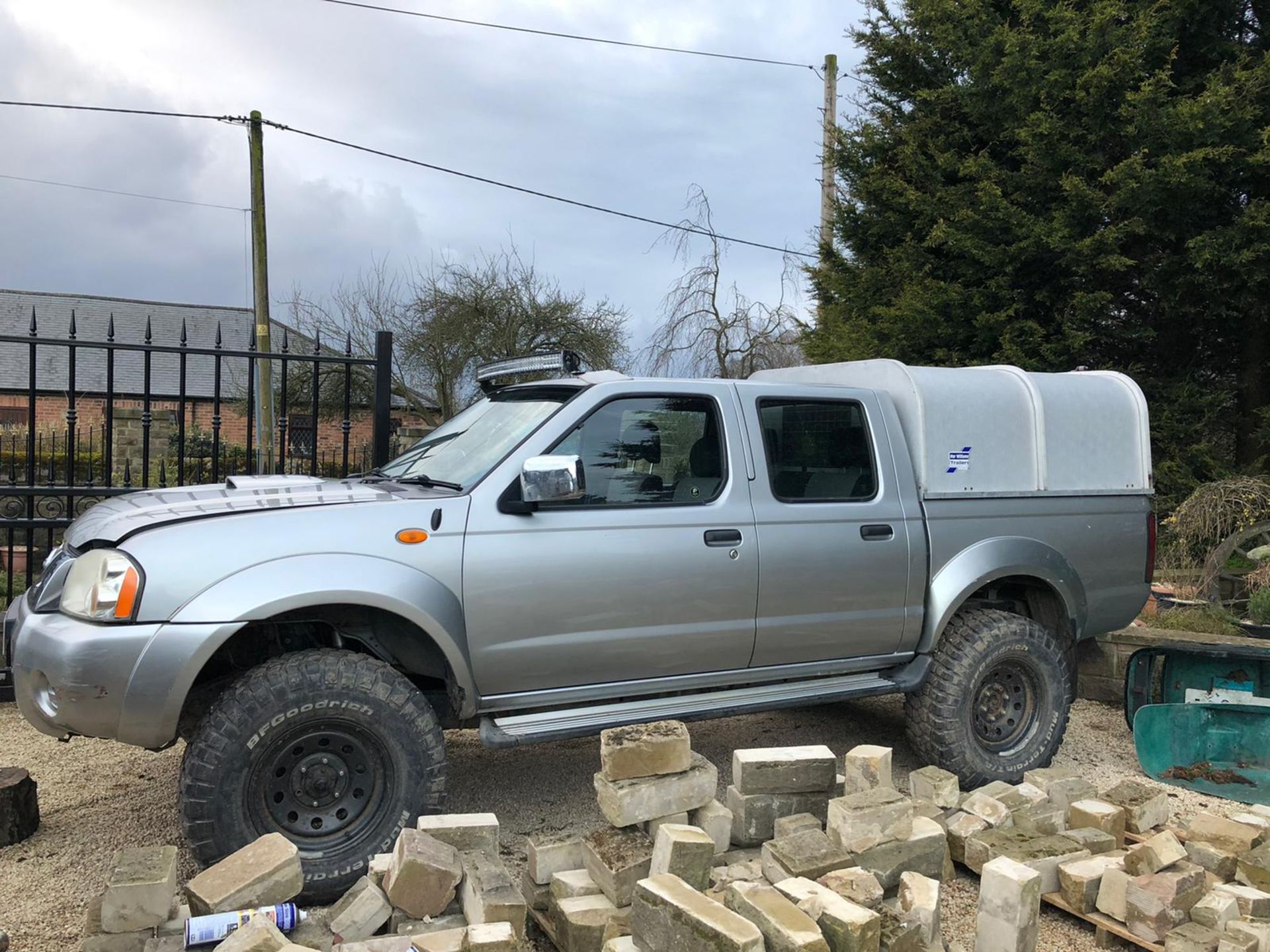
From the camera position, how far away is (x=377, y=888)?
294 cm

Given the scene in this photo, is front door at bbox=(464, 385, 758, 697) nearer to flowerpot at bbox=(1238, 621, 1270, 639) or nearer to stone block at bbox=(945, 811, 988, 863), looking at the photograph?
stone block at bbox=(945, 811, 988, 863)

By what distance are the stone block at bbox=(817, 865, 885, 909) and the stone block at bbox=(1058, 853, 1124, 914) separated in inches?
33.2

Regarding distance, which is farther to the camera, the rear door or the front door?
the rear door

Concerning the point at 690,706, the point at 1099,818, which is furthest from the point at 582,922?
the point at 1099,818

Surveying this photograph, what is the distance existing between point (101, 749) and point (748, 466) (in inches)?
150

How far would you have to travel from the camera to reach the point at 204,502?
11.9 feet

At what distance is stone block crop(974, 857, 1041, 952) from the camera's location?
297 centimetres

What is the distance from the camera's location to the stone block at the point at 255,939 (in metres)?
2.47

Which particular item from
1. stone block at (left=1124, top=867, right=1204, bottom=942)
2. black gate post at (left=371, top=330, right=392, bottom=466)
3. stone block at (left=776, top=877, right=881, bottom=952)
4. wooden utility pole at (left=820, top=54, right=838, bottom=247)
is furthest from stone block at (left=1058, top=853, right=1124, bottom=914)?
wooden utility pole at (left=820, top=54, right=838, bottom=247)

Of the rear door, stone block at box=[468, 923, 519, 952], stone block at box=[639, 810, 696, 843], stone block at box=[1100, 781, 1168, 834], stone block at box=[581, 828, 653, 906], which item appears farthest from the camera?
the rear door

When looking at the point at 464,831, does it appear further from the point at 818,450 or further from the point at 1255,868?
the point at 1255,868

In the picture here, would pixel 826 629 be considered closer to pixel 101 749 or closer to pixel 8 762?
pixel 101 749

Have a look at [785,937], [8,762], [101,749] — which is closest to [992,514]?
[785,937]

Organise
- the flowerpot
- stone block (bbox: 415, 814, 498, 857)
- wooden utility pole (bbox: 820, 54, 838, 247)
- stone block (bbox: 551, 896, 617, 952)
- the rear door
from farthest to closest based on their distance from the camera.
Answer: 1. wooden utility pole (bbox: 820, 54, 838, 247)
2. the flowerpot
3. the rear door
4. stone block (bbox: 415, 814, 498, 857)
5. stone block (bbox: 551, 896, 617, 952)
